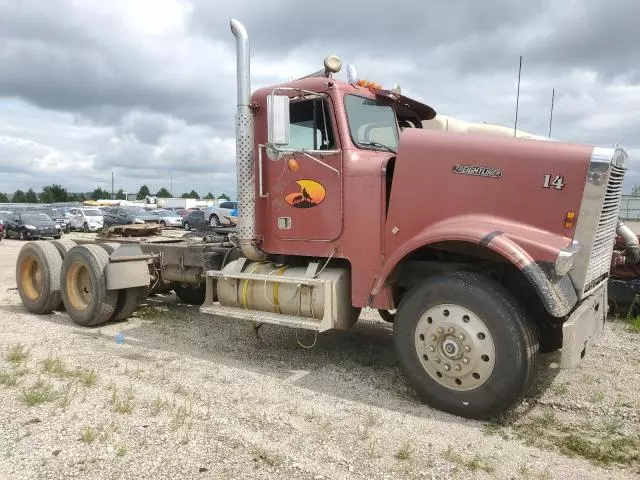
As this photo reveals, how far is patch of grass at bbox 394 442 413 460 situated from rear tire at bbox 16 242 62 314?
605 centimetres

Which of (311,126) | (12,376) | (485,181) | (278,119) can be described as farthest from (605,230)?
(12,376)

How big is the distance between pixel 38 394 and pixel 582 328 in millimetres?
4295

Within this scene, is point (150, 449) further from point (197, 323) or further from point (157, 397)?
point (197, 323)

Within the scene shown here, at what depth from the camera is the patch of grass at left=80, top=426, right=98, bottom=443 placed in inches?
148

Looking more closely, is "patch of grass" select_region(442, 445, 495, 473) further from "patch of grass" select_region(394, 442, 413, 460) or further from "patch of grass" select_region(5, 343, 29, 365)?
"patch of grass" select_region(5, 343, 29, 365)

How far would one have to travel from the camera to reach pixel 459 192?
14.8 feet

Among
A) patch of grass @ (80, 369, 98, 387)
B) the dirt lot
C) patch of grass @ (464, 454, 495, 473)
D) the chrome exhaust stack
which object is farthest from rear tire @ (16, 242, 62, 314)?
patch of grass @ (464, 454, 495, 473)

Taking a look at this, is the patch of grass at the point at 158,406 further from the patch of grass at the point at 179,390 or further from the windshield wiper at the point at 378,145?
the windshield wiper at the point at 378,145

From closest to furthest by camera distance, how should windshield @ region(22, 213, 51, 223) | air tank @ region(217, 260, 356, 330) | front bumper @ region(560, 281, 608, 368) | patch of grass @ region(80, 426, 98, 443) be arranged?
patch of grass @ region(80, 426, 98, 443) < front bumper @ region(560, 281, 608, 368) < air tank @ region(217, 260, 356, 330) < windshield @ region(22, 213, 51, 223)

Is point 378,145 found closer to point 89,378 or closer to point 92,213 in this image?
point 89,378

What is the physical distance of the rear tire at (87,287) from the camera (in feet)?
23.4

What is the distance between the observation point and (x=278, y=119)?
4957 mm

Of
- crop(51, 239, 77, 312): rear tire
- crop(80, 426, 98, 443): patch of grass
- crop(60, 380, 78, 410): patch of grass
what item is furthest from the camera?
crop(51, 239, 77, 312): rear tire

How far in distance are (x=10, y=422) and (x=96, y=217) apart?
33772 mm
